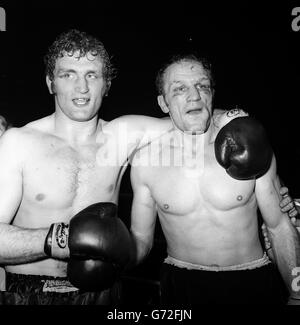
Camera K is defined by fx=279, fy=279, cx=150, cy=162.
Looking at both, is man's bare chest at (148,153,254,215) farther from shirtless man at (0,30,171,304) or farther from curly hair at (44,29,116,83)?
curly hair at (44,29,116,83)

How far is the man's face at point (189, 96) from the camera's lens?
2.02m

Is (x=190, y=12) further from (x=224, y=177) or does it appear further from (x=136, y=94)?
(x=224, y=177)

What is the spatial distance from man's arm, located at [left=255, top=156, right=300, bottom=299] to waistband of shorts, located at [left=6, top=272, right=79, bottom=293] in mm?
1416

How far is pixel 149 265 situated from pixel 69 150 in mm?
2977

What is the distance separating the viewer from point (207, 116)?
2043 mm

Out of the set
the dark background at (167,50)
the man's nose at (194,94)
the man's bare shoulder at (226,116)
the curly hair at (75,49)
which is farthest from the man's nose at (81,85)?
the dark background at (167,50)

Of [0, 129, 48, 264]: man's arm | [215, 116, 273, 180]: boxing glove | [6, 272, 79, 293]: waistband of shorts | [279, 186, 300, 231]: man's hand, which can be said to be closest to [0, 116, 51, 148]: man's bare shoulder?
[0, 129, 48, 264]: man's arm

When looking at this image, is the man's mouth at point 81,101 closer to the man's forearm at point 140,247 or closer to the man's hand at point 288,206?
the man's forearm at point 140,247

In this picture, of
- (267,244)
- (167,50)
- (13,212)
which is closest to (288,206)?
(267,244)

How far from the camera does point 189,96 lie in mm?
2016

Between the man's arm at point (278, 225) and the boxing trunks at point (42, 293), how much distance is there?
4.12ft

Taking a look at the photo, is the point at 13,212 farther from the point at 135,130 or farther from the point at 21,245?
the point at 135,130

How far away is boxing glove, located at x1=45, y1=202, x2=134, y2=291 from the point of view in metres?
1.47
